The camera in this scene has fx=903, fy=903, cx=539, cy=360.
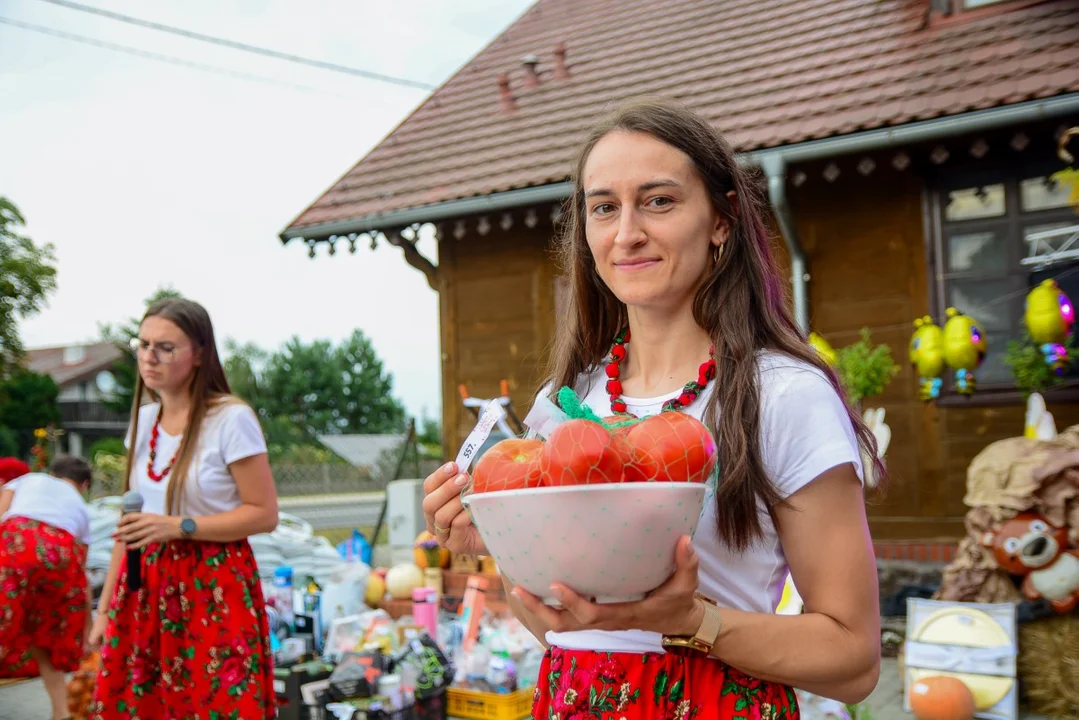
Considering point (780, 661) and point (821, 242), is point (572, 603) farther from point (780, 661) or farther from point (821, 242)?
point (821, 242)

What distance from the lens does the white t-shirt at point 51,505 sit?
16.9 ft

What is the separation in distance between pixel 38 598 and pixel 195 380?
8.67 ft

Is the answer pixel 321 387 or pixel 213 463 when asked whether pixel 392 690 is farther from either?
pixel 321 387

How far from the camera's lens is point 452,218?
302 inches

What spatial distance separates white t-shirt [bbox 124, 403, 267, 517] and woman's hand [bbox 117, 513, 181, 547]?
15 cm

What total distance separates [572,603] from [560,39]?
8.99 meters

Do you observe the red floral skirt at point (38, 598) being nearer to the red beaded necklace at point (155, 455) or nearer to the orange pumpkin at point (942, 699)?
the red beaded necklace at point (155, 455)

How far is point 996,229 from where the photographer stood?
20.0 ft

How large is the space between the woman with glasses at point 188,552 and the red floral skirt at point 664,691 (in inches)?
78.5

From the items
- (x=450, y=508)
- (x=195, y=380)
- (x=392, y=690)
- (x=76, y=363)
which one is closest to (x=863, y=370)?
(x=392, y=690)

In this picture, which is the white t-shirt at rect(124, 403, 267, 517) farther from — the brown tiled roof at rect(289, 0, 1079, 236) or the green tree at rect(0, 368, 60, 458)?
the green tree at rect(0, 368, 60, 458)

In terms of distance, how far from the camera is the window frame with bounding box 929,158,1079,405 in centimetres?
594

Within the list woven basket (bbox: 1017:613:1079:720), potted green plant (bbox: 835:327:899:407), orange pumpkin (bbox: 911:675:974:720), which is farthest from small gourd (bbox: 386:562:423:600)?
woven basket (bbox: 1017:613:1079:720)

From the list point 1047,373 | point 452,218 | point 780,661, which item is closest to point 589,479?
point 780,661
